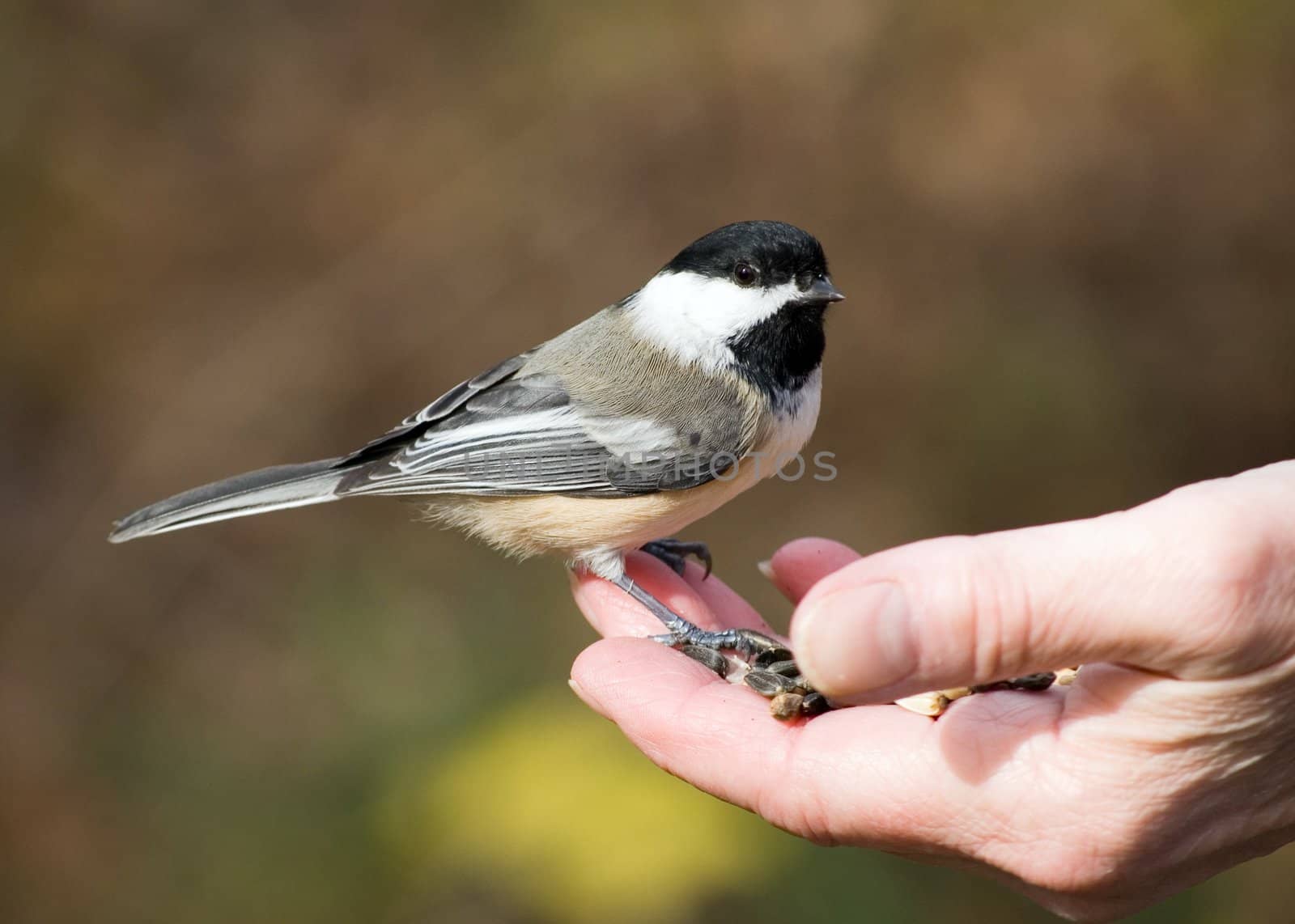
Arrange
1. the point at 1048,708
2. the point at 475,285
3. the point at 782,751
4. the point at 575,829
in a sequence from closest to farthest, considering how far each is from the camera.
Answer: the point at 1048,708, the point at 782,751, the point at 575,829, the point at 475,285

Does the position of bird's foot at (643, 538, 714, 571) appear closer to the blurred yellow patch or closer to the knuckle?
the blurred yellow patch

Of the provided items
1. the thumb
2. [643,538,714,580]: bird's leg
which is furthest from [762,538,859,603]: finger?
the thumb

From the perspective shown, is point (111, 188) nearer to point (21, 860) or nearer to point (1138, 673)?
point (21, 860)

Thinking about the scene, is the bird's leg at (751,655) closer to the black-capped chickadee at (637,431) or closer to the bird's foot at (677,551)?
the black-capped chickadee at (637,431)

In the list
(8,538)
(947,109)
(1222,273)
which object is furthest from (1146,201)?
(8,538)

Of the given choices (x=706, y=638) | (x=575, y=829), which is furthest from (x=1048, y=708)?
(x=575, y=829)

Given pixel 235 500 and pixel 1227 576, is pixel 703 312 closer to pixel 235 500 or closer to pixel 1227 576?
pixel 235 500

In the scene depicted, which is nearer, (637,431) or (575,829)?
(637,431)
